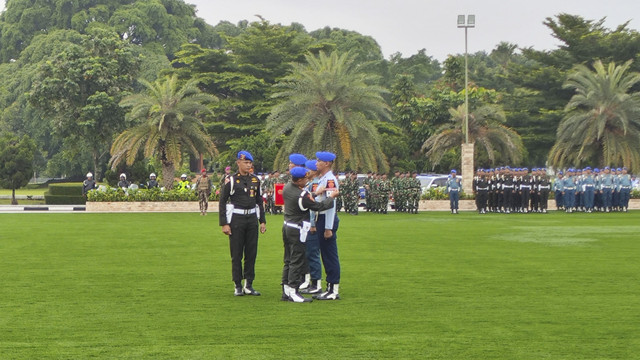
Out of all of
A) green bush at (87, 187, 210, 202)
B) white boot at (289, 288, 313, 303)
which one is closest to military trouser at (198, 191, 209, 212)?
green bush at (87, 187, 210, 202)

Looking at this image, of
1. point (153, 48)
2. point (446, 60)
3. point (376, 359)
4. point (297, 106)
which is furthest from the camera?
point (153, 48)

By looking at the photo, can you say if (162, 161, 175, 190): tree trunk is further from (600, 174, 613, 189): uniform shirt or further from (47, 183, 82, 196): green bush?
(600, 174, 613, 189): uniform shirt

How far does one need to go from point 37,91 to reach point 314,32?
1639 inches

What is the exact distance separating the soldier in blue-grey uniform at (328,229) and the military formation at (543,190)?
81.3ft

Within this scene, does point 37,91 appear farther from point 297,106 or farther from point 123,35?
point 123,35

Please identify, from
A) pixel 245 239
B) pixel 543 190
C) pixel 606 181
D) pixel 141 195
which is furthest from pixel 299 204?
pixel 606 181

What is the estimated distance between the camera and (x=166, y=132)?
4056 centimetres

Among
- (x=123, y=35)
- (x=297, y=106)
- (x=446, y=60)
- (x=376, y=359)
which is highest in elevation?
(x=123, y=35)

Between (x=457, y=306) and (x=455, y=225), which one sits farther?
(x=455, y=225)

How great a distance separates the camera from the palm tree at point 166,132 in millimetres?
40594

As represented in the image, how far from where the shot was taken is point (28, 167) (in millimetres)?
45969

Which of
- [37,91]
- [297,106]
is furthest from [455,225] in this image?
[37,91]

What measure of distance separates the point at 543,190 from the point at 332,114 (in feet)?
32.5

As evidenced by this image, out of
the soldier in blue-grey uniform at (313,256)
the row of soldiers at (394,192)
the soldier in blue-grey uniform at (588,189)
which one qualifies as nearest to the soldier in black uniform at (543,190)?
the soldier in blue-grey uniform at (588,189)
